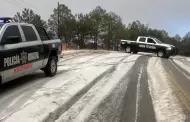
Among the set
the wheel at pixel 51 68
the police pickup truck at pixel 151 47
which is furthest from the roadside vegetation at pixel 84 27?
the wheel at pixel 51 68

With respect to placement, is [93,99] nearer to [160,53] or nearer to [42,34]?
[42,34]

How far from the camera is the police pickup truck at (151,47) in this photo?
32625 mm

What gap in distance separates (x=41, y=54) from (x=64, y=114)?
452 cm

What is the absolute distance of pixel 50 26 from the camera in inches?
2869

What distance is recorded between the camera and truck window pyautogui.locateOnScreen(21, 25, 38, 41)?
1075 centimetres

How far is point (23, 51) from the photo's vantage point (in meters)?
10.1

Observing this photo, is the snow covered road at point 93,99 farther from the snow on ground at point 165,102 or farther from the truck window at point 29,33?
the truck window at point 29,33

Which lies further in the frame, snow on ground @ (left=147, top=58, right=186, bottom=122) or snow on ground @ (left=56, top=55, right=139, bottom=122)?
snow on ground @ (left=147, top=58, right=186, bottom=122)

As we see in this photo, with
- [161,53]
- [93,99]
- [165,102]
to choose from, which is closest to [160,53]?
[161,53]

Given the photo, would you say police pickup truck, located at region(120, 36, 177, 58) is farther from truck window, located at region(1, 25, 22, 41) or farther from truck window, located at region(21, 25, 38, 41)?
truck window, located at region(1, 25, 22, 41)

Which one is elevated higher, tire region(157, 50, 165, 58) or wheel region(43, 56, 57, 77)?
wheel region(43, 56, 57, 77)

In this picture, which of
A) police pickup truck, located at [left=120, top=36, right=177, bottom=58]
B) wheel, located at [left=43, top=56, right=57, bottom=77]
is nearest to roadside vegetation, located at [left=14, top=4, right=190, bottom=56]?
police pickup truck, located at [left=120, top=36, right=177, bottom=58]

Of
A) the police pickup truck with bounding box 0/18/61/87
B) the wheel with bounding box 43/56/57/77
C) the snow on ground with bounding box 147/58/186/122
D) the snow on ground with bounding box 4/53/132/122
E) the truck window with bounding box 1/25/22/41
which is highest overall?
the truck window with bounding box 1/25/22/41

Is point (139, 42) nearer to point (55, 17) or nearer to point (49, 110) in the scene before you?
point (49, 110)
